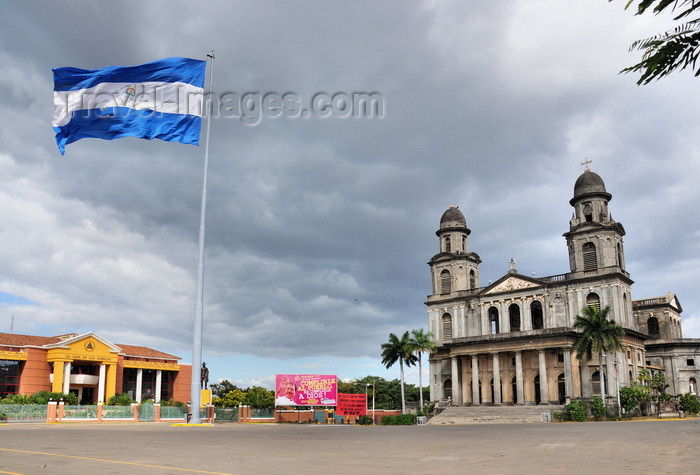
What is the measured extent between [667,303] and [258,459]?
276 ft

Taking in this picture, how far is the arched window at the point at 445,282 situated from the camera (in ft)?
267

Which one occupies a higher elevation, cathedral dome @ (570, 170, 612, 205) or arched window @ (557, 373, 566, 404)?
cathedral dome @ (570, 170, 612, 205)

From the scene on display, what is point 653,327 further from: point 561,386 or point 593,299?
point 561,386

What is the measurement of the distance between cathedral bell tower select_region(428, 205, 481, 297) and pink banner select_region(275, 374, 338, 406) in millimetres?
21576

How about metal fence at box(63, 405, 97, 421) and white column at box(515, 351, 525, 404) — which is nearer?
metal fence at box(63, 405, 97, 421)

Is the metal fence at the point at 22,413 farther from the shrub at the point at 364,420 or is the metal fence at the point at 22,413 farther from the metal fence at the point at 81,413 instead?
the shrub at the point at 364,420

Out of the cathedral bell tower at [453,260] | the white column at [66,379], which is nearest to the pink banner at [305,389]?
the cathedral bell tower at [453,260]

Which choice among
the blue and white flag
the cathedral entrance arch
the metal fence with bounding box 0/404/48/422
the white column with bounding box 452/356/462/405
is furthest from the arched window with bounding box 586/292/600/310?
the metal fence with bounding box 0/404/48/422

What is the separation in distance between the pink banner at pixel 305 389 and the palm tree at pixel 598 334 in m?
27.3

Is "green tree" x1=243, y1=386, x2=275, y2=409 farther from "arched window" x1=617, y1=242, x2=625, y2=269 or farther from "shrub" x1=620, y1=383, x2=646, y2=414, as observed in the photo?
→ "arched window" x1=617, y1=242, x2=625, y2=269

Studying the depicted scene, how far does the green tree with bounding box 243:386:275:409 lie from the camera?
277ft

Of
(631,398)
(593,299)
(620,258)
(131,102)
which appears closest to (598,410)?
(631,398)

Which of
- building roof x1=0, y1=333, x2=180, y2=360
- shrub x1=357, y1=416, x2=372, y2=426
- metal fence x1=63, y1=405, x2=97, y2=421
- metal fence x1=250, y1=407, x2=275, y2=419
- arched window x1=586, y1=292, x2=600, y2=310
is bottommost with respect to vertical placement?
shrub x1=357, y1=416, x2=372, y2=426

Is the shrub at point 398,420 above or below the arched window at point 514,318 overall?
below
